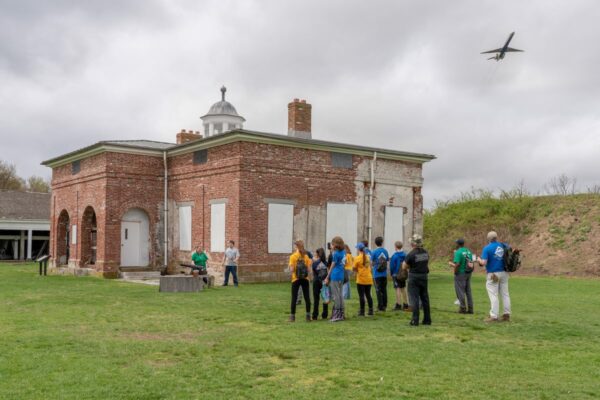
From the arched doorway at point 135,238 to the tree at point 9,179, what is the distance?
149 ft

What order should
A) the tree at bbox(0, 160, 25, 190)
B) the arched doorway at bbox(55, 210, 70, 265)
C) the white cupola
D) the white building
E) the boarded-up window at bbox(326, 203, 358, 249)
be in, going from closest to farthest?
the boarded-up window at bbox(326, 203, 358, 249)
the arched doorway at bbox(55, 210, 70, 265)
the white cupola
the white building
the tree at bbox(0, 160, 25, 190)

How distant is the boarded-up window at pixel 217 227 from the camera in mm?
21672

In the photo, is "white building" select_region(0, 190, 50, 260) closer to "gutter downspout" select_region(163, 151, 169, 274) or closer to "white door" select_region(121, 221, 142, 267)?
"white door" select_region(121, 221, 142, 267)

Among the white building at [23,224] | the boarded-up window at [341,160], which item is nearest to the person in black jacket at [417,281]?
the boarded-up window at [341,160]

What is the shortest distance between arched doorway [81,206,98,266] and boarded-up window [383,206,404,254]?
496 inches

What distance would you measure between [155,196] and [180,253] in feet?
8.87

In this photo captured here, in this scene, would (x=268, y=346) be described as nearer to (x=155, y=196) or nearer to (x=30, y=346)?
(x=30, y=346)

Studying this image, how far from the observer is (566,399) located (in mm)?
6359

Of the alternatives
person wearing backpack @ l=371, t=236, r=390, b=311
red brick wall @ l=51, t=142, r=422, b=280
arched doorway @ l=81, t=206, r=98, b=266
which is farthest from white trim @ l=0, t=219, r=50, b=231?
person wearing backpack @ l=371, t=236, r=390, b=311

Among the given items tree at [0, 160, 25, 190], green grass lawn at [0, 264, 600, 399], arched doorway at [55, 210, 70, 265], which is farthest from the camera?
tree at [0, 160, 25, 190]

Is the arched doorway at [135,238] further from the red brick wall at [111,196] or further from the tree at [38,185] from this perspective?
the tree at [38,185]

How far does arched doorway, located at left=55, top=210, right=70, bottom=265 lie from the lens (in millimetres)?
28188

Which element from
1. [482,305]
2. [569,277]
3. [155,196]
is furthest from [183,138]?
[569,277]

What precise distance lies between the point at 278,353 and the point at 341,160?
15.8 m
